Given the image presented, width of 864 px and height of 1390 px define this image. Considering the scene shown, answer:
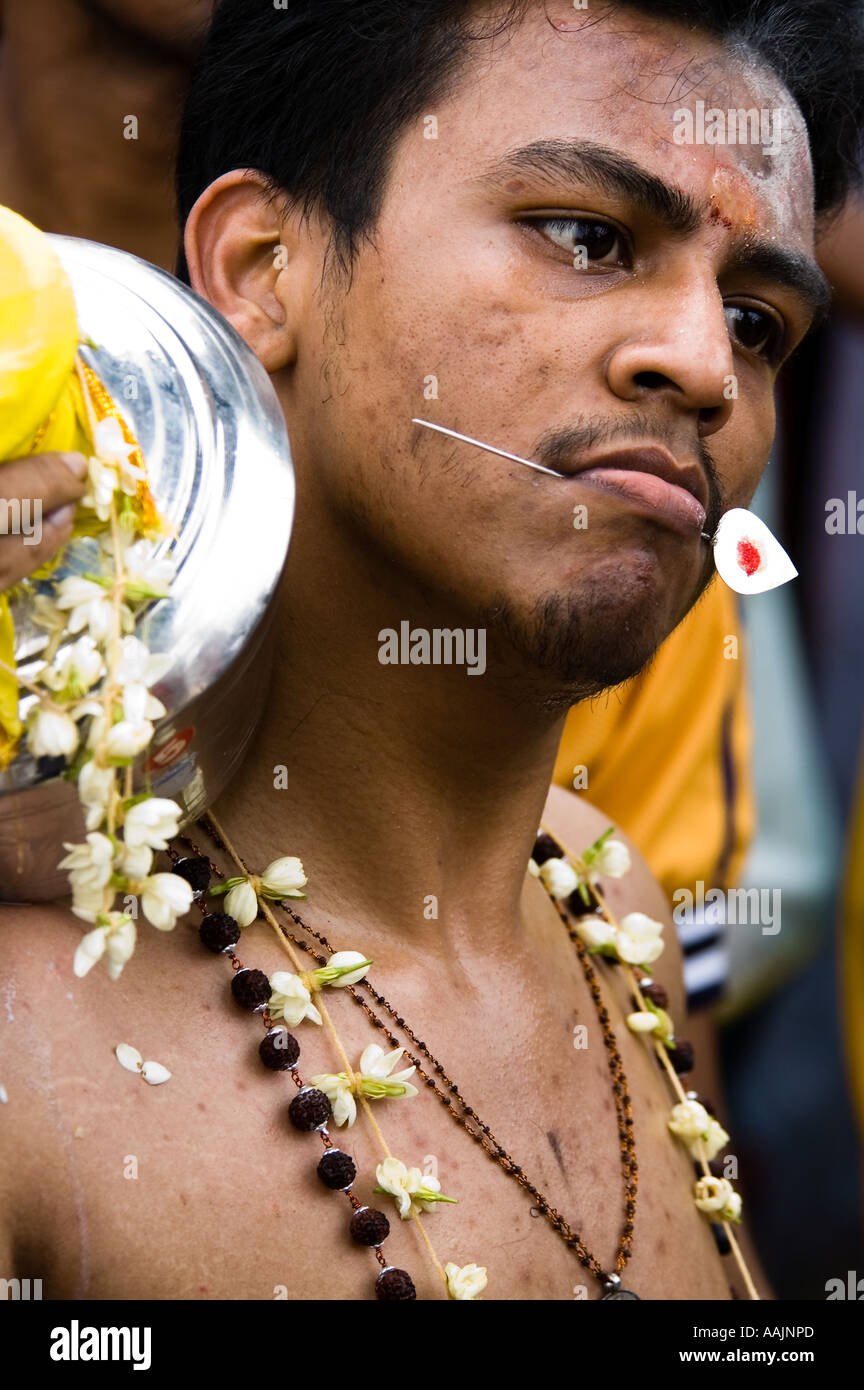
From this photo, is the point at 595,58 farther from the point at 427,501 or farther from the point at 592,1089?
the point at 592,1089

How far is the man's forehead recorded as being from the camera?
1.84 metres

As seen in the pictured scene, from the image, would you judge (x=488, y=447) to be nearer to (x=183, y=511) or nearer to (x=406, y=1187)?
(x=183, y=511)

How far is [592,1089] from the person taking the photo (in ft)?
6.82

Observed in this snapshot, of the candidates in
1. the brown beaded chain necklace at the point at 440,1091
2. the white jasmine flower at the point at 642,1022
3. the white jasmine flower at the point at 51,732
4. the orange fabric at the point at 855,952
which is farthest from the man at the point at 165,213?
the white jasmine flower at the point at 51,732

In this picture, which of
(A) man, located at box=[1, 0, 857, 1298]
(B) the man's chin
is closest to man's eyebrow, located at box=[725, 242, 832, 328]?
(A) man, located at box=[1, 0, 857, 1298]

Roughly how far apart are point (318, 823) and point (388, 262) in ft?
2.16

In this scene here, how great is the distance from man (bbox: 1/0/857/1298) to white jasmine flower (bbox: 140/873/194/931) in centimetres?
27

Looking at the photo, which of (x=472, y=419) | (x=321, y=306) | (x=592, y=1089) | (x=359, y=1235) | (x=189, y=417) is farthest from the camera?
(x=592, y=1089)

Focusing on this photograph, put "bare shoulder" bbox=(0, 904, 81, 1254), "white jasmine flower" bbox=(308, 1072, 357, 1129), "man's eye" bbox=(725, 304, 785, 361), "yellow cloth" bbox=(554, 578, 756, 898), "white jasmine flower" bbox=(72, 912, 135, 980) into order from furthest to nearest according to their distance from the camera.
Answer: "yellow cloth" bbox=(554, 578, 756, 898) → "man's eye" bbox=(725, 304, 785, 361) → "white jasmine flower" bbox=(308, 1072, 357, 1129) → "bare shoulder" bbox=(0, 904, 81, 1254) → "white jasmine flower" bbox=(72, 912, 135, 980)

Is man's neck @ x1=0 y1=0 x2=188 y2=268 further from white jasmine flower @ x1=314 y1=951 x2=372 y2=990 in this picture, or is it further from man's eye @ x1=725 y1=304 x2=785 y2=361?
white jasmine flower @ x1=314 y1=951 x2=372 y2=990

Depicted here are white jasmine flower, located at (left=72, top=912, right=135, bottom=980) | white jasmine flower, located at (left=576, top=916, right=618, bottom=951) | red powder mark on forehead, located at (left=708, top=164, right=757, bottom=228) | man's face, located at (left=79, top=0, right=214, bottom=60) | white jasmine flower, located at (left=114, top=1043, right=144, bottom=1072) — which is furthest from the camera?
man's face, located at (left=79, top=0, right=214, bottom=60)

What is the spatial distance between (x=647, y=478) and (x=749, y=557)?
0.53 ft

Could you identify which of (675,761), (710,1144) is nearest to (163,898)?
(710,1144)

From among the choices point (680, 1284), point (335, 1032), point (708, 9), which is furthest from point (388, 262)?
point (680, 1284)
